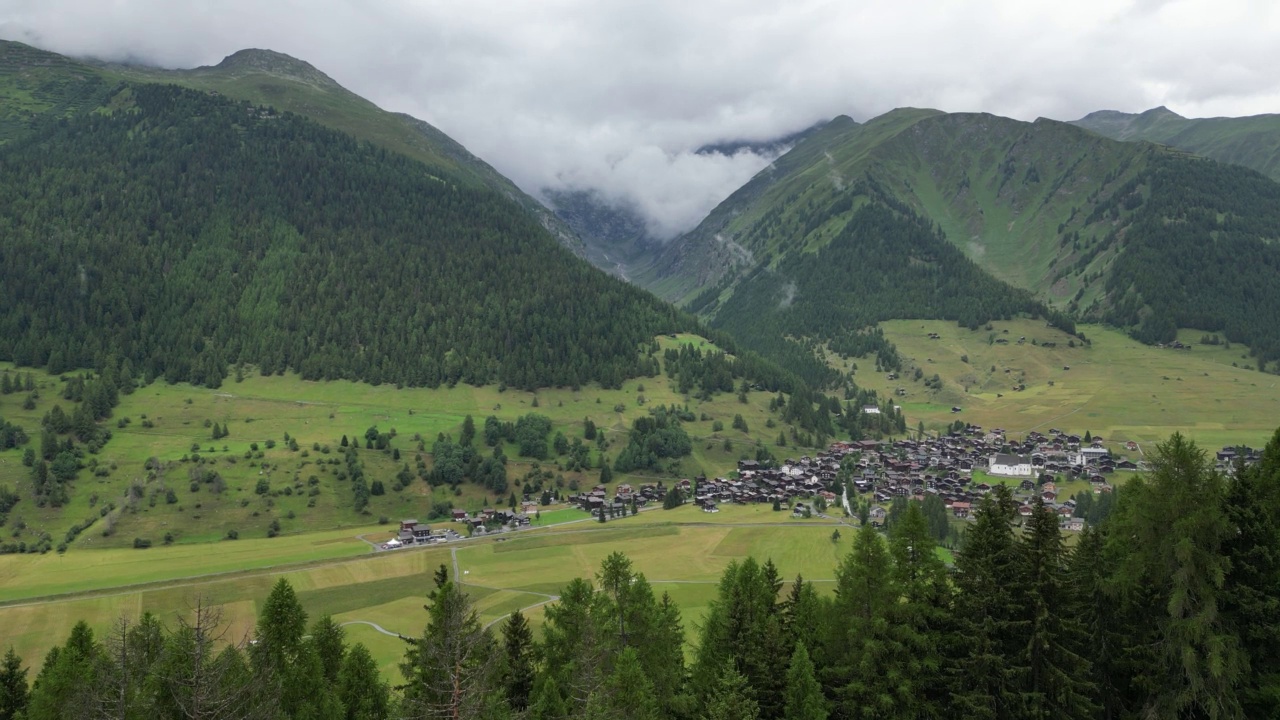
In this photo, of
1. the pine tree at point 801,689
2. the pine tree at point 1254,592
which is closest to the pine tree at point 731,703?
the pine tree at point 801,689

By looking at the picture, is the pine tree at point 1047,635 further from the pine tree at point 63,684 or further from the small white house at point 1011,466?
the small white house at point 1011,466

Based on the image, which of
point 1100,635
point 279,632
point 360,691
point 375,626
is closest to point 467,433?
point 375,626

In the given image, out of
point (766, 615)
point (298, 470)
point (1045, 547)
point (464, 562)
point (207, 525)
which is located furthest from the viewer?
point (298, 470)

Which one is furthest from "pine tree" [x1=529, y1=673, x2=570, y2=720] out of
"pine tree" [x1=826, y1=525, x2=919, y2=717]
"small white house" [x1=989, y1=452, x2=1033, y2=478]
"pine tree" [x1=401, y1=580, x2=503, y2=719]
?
"small white house" [x1=989, y1=452, x2=1033, y2=478]

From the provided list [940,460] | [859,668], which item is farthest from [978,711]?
[940,460]

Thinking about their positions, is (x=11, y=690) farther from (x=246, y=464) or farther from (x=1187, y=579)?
(x=246, y=464)

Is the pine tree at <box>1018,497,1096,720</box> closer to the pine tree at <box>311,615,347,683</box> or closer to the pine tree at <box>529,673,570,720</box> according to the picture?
the pine tree at <box>529,673,570,720</box>

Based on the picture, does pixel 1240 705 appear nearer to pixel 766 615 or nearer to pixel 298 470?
pixel 766 615
